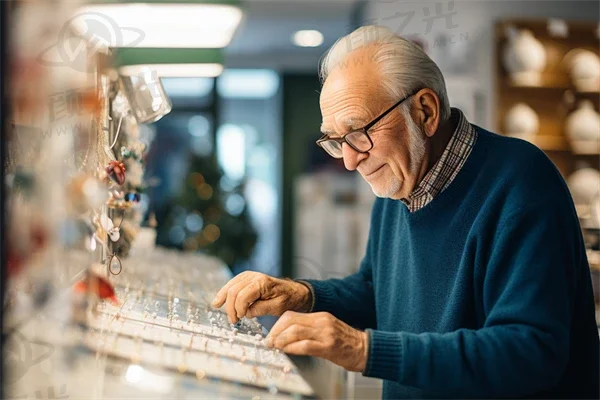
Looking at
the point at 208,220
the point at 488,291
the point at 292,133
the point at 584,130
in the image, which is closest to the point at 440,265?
the point at 488,291

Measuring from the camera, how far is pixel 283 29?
7113mm

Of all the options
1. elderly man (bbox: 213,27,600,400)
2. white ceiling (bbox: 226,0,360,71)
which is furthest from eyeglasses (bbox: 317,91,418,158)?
white ceiling (bbox: 226,0,360,71)

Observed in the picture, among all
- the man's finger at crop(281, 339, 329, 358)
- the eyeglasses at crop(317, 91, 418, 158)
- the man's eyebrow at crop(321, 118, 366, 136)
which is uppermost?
the man's eyebrow at crop(321, 118, 366, 136)

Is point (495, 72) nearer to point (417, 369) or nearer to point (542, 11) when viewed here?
point (542, 11)

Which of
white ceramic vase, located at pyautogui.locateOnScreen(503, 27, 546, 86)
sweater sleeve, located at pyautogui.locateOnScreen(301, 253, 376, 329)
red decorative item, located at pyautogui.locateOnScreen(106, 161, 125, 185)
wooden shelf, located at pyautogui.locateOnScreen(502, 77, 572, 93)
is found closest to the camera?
red decorative item, located at pyautogui.locateOnScreen(106, 161, 125, 185)

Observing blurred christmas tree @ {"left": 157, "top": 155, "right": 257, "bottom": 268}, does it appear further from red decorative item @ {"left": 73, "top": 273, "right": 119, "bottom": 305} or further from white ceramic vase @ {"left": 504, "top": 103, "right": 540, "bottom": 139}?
red decorative item @ {"left": 73, "top": 273, "right": 119, "bottom": 305}

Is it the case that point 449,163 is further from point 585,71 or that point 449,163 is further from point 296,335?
point 585,71

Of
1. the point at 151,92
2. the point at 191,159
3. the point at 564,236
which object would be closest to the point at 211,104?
the point at 191,159

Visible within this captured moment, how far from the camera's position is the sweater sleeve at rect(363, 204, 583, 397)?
1151 millimetres

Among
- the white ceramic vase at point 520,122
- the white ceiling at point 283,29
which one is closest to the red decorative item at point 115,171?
the white ceiling at point 283,29

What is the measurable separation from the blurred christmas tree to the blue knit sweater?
17.5ft

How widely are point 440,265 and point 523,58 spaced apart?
367cm

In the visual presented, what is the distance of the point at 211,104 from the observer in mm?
8641

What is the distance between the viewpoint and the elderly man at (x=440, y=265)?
1.16m
